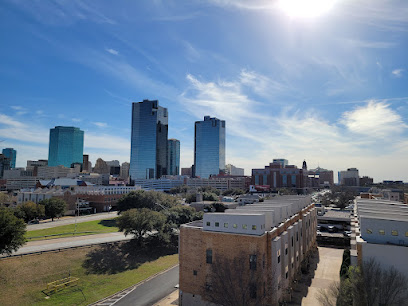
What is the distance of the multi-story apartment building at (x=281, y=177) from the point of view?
18512cm

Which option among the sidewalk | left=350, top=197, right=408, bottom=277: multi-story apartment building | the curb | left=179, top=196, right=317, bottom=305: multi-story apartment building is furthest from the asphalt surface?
left=350, top=197, right=408, bottom=277: multi-story apartment building

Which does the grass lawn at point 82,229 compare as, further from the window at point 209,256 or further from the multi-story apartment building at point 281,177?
the multi-story apartment building at point 281,177

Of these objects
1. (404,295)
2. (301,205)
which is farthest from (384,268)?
(301,205)

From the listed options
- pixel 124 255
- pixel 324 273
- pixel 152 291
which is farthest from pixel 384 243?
pixel 124 255

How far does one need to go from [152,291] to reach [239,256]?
56.7ft

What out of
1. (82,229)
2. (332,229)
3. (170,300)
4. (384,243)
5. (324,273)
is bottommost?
(170,300)

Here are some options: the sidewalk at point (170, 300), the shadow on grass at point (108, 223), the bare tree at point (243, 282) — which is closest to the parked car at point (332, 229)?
the sidewalk at point (170, 300)

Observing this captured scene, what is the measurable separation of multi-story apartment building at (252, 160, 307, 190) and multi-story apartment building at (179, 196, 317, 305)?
156 meters

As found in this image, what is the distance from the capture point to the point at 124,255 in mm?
51875

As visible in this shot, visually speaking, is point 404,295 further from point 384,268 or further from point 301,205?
point 301,205

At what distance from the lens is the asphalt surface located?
115ft

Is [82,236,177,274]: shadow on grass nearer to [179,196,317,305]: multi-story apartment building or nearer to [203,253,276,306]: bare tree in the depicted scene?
[179,196,317,305]: multi-story apartment building

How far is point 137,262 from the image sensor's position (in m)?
50.3

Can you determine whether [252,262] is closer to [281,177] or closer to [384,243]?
[384,243]
